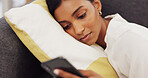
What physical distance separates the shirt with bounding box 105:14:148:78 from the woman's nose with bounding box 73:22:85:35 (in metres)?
0.15

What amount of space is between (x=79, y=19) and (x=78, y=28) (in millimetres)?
50

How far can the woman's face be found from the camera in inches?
37.4

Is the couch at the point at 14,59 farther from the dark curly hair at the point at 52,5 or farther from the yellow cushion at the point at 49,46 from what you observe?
the dark curly hair at the point at 52,5

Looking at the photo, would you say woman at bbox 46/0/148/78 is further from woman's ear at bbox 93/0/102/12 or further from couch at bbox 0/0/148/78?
couch at bbox 0/0/148/78

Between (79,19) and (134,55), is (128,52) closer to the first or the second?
(134,55)

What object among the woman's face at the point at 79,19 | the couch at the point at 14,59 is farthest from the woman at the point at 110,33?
the couch at the point at 14,59

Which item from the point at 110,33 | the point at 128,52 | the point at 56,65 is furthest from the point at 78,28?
the point at 56,65

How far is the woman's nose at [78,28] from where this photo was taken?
36.7 inches

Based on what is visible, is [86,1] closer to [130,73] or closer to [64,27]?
[64,27]

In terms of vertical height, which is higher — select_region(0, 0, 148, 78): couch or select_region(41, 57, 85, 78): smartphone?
select_region(41, 57, 85, 78): smartphone

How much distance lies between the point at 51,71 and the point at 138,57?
0.42 meters

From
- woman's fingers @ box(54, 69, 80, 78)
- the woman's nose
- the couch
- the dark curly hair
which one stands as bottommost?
the couch

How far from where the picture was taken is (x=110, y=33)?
3.13 ft

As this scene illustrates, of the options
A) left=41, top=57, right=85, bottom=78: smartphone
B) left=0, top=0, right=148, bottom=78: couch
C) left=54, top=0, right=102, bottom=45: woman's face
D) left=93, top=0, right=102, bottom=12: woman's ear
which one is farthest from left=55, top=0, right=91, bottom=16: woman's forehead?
left=41, top=57, right=85, bottom=78: smartphone
